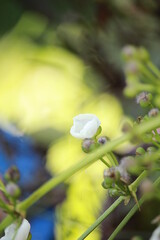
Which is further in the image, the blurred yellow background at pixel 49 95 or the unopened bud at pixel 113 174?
the blurred yellow background at pixel 49 95

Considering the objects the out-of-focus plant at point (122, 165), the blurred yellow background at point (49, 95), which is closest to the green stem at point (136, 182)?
the out-of-focus plant at point (122, 165)

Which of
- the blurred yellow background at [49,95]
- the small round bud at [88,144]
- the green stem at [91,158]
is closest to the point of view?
the green stem at [91,158]

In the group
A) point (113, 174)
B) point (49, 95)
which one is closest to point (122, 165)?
point (113, 174)

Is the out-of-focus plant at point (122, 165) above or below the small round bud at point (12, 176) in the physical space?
below

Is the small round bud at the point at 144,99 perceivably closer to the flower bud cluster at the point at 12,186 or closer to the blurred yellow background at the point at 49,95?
the flower bud cluster at the point at 12,186

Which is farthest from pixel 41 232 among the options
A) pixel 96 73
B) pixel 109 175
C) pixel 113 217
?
pixel 109 175

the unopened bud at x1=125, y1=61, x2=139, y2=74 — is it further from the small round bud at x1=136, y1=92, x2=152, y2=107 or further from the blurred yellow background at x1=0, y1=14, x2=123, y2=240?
the blurred yellow background at x1=0, y1=14, x2=123, y2=240

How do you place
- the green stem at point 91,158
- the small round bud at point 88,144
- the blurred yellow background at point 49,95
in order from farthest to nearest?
the blurred yellow background at point 49,95
the small round bud at point 88,144
the green stem at point 91,158

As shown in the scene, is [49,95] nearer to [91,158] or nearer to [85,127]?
[85,127]
